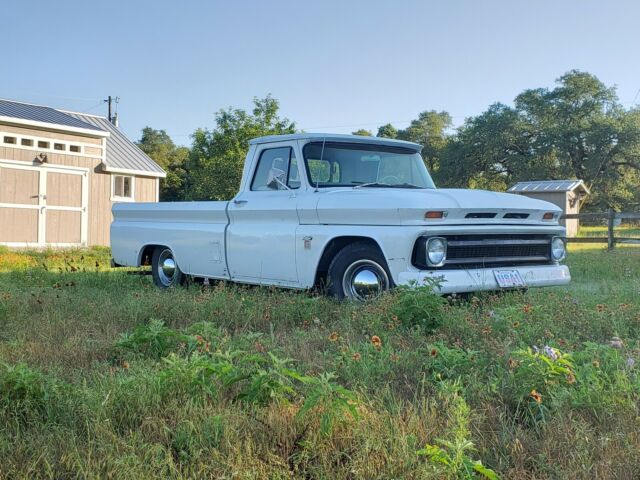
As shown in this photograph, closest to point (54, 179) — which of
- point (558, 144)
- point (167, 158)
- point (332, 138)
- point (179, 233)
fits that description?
point (179, 233)

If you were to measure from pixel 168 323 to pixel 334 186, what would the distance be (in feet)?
7.07

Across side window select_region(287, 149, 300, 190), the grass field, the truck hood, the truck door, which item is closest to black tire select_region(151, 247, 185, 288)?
the truck door

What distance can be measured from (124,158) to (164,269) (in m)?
15.4

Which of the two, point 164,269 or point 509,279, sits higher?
point 509,279

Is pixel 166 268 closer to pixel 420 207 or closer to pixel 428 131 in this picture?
pixel 420 207

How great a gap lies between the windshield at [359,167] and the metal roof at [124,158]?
15.6m

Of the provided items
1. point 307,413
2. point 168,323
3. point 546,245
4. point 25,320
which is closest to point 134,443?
point 307,413

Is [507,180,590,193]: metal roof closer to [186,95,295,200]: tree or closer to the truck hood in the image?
[186,95,295,200]: tree

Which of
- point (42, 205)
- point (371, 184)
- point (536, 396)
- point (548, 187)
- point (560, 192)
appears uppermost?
point (548, 187)

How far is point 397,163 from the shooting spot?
672 centimetres

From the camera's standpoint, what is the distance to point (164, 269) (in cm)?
800

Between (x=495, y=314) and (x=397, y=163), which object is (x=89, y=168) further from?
(x=495, y=314)

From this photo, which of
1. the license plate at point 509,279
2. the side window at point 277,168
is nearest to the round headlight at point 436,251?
the license plate at point 509,279

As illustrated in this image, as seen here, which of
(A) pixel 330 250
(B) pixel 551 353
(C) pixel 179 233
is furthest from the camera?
(C) pixel 179 233
